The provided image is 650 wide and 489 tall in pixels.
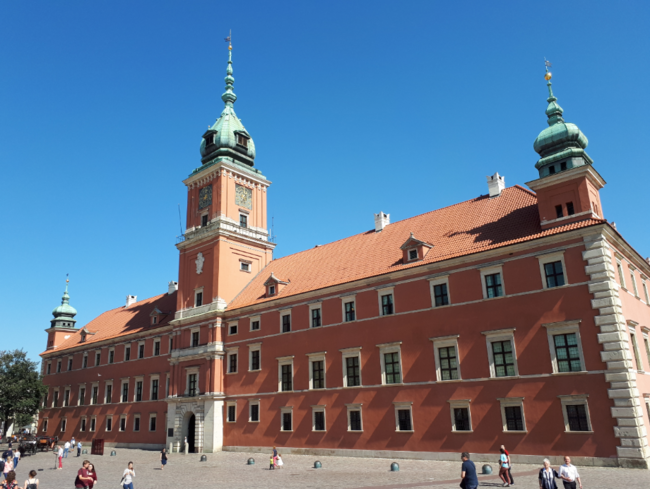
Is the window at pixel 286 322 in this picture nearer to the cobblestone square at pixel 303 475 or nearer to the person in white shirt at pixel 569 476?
the cobblestone square at pixel 303 475

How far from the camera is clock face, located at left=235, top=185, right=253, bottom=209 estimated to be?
147 feet

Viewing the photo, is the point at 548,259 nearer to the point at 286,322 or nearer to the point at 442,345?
the point at 442,345

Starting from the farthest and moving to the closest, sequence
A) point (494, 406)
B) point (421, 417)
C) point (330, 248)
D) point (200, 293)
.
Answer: point (200, 293) → point (330, 248) → point (421, 417) → point (494, 406)

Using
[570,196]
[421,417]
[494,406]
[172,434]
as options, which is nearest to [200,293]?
[172,434]

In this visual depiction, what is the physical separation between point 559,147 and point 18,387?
49.9 meters

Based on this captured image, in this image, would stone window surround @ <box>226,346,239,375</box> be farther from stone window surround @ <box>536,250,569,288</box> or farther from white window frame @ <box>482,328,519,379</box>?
stone window surround @ <box>536,250,569,288</box>

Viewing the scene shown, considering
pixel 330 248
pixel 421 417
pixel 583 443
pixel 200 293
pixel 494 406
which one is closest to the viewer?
pixel 583 443

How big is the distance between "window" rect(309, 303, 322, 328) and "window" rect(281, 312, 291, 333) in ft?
6.96

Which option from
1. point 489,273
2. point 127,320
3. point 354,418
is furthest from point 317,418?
point 127,320

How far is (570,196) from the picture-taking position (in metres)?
25.0

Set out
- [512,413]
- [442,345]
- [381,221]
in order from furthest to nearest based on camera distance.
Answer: [381,221] → [442,345] → [512,413]

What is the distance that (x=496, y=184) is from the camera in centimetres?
3155

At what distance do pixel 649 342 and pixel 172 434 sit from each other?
106 ft

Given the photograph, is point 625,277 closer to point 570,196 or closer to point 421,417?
point 570,196
